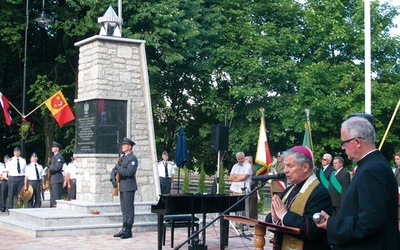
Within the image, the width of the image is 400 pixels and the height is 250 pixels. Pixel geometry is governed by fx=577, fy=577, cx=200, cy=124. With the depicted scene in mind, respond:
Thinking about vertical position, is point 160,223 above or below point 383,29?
below

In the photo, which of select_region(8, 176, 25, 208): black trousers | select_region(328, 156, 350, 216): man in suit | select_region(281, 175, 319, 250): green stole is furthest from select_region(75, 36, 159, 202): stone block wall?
select_region(281, 175, 319, 250): green stole

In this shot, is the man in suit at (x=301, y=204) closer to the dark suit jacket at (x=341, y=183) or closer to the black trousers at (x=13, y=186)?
the dark suit jacket at (x=341, y=183)

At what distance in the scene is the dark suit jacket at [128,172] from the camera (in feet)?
39.3

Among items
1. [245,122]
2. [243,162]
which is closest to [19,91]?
[245,122]

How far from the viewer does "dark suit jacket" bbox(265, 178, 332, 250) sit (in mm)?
4512

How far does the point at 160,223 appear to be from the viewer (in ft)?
33.3

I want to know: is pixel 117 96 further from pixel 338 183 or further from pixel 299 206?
pixel 299 206

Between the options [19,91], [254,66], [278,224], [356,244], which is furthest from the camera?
[19,91]

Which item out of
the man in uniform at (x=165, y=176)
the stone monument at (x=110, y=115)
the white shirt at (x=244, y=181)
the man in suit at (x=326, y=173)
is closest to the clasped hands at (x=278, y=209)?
the man in suit at (x=326, y=173)

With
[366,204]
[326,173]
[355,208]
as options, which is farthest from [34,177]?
[366,204]

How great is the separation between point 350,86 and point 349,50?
90.3 inches

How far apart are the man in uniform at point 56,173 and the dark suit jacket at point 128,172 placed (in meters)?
5.22

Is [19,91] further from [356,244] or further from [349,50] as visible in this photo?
[356,244]

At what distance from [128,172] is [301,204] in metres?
7.63
